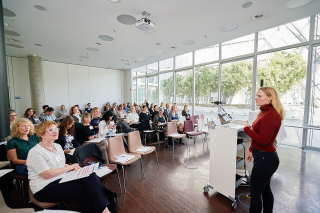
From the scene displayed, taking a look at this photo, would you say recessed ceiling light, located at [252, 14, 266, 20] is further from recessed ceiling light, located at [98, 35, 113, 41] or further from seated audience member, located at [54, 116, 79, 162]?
seated audience member, located at [54, 116, 79, 162]

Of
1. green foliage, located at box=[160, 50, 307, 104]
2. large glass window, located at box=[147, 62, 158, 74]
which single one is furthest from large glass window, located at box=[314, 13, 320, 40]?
large glass window, located at box=[147, 62, 158, 74]

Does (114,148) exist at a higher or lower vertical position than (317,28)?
lower

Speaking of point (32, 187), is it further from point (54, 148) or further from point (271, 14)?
point (271, 14)

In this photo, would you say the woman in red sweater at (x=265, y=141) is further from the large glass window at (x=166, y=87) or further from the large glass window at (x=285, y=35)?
the large glass window at (x=166, y=87)

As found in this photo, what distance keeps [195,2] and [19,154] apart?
4.45m

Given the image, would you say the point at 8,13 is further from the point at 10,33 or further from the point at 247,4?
the point at 247,4

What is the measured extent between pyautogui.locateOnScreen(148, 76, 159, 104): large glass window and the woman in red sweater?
348 inches

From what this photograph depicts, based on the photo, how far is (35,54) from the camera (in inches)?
299

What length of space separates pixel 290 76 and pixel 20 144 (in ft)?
25.1

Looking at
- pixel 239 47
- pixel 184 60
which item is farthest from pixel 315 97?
pixel 184 60

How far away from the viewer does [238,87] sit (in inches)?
251

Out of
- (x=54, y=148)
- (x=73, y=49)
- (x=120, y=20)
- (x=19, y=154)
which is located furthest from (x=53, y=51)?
(x=54, y=148)

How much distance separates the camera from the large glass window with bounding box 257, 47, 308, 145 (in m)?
4.92

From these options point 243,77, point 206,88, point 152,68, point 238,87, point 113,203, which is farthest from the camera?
point 152,68
